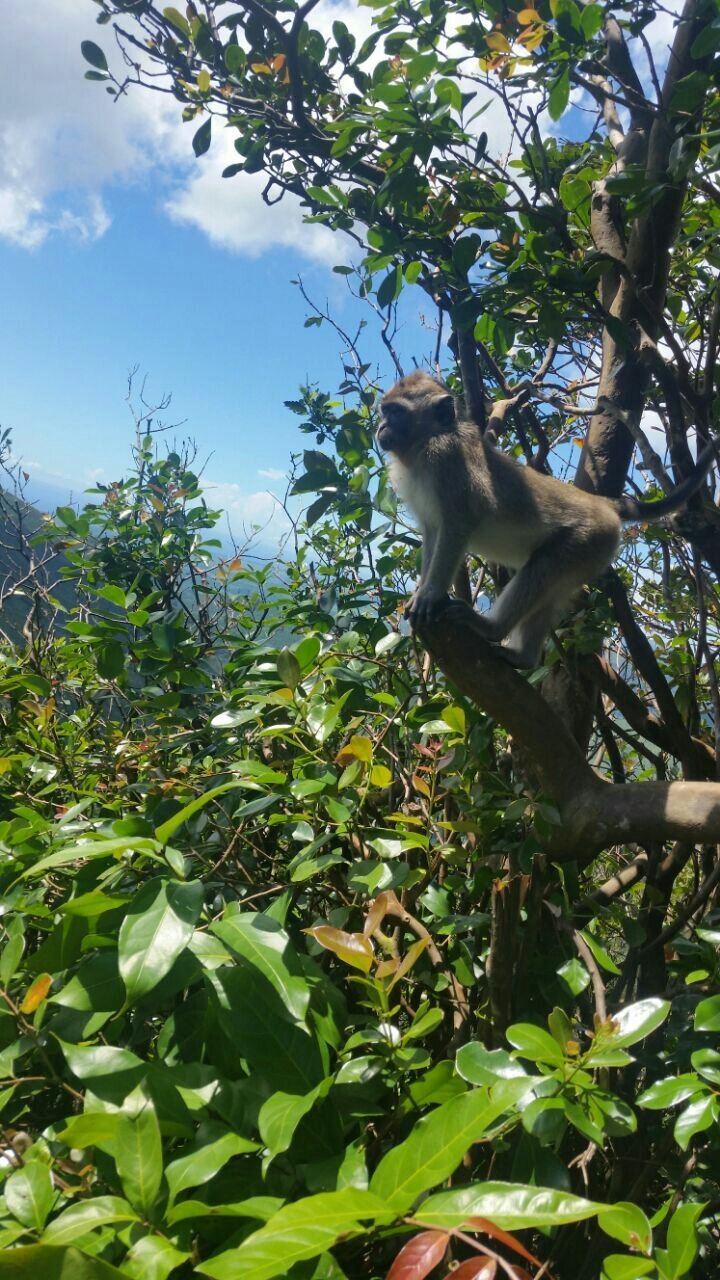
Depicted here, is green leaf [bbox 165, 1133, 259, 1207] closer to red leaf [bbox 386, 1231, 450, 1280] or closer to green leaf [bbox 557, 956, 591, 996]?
red leaf [bbox 386, 1231, 450, 1280]

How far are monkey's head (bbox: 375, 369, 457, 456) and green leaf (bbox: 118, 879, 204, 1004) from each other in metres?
3.83

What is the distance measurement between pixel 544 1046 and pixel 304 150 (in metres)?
3.83

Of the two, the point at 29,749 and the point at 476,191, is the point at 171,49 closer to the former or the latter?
the point at 476,191

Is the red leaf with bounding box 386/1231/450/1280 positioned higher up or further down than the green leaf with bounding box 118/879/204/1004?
further down

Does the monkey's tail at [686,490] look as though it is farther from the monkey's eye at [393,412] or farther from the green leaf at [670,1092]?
the green leaf at [670,1092]

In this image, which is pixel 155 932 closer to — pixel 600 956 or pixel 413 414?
pixel 600 956

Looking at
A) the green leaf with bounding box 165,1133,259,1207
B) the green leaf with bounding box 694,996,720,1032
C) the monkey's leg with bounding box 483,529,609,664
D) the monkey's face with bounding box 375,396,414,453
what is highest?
the monkey's face with bounding box 375,396,414,453

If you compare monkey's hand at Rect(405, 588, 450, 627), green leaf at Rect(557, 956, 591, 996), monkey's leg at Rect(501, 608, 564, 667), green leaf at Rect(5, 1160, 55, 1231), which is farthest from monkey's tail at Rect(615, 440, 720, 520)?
green leaf at Rect(5, 1160, 55, 1231)

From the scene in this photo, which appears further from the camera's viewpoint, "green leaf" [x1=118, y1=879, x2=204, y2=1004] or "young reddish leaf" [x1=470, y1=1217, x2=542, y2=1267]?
"green leaf" [x1=118, y1=879, x2=204, y2=1004]

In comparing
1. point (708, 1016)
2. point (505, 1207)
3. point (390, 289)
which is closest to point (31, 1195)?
point (505, 1207)

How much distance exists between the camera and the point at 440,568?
427 cm

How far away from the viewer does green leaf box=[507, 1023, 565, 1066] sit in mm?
1453

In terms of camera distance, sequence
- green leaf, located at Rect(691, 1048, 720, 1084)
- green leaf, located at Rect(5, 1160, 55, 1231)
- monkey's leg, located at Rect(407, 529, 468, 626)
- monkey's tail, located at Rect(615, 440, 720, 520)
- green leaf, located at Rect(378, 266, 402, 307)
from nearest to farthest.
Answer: green leaf, located at Rect(5, 1160, 55, 1231) < green leaf, located at Rect(691, 1048, 720, 1084) < green leaf, located at Rect(378, 266, 402, 307) < monkey's tail, located at Rect(615, 440, 720, 520) < monkey's leg, located at Rect(407, 529, 468, 626)

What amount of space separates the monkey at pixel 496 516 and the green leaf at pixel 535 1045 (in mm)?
2490
